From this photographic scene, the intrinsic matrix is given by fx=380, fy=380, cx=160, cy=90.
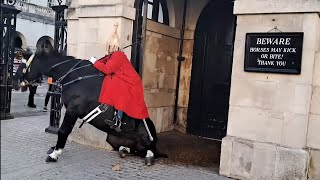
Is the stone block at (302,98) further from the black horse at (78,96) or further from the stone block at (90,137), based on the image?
the stone block at (90,137)

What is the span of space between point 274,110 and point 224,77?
12.4ft

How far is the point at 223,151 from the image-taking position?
611cm

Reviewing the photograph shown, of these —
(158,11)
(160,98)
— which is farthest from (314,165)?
(158,11)

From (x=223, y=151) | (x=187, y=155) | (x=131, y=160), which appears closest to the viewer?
(x=223, y=151)

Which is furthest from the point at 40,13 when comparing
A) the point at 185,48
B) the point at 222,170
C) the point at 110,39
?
the point at 222,170

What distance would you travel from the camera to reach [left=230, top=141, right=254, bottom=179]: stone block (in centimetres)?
592

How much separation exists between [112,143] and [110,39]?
1.95m

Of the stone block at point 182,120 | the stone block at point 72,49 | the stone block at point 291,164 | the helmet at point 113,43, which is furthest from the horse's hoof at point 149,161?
the stone block at point 182,120

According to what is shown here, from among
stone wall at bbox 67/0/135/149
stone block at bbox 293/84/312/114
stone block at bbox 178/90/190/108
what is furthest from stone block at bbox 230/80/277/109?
stone block at bbox 178/90/190/108

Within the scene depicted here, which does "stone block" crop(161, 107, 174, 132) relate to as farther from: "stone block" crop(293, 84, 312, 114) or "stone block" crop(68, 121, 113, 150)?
"stone block" crop(293, 84, 312, 114)

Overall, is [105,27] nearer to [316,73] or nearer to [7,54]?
[316,73]

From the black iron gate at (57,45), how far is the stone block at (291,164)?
526 cm

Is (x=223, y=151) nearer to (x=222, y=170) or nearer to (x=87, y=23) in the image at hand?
(x=222, y=170)

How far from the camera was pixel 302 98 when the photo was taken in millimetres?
5559
